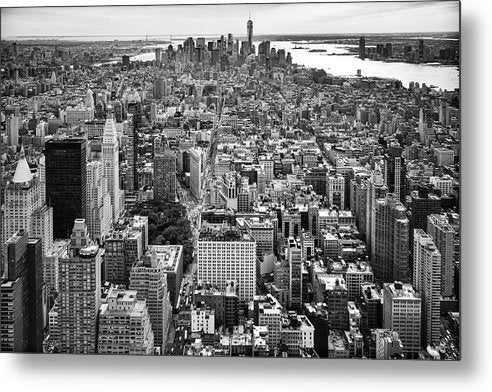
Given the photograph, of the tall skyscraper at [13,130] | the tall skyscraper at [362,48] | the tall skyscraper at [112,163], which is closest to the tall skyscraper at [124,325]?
the tall skyscraper at [112,163]

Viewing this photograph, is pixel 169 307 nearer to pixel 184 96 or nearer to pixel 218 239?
pixel 218 239

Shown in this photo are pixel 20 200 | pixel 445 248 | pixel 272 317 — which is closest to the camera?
pixel 445 248

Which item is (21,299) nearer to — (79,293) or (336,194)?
(79,293)

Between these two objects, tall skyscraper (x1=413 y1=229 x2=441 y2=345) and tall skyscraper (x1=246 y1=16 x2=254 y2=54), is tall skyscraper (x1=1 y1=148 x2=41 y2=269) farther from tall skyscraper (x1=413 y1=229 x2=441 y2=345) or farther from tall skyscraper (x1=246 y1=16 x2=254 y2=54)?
tall skyscraper (x1=413 y1=229 x2=441 y2=345)

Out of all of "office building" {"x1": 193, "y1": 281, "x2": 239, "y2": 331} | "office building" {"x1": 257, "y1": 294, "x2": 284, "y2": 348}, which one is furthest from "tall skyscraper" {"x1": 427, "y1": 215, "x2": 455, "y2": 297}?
"office building" {"x1": 193, "y1": 281, "x2": 239, "y2": 331}

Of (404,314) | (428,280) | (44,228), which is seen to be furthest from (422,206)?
(44,228)
